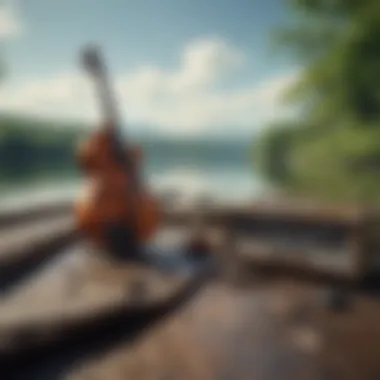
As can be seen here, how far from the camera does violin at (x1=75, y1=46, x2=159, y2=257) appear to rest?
8.37 feet

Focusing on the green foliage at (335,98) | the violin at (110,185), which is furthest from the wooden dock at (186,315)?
the green foliage at (335,98)

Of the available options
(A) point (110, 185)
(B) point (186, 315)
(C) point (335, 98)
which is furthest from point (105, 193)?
(C) point (335, 98)

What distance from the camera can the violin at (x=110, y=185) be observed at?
2.55 m

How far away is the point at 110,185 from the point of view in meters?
2.55

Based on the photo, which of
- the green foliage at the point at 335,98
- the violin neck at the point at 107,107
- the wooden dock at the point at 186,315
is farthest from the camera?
the green foliage at the point at 335,98

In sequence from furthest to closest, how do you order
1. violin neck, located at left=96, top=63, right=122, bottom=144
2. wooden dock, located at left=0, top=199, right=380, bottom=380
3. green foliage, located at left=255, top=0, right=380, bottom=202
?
1. green foliage, located at left=255, top=0, right=380, bottom=202
2. violin neck, located at left=96, top=63, right=122, bottom=144
3. wooden dock, located at left=0, top=199, right=380, bottom=380

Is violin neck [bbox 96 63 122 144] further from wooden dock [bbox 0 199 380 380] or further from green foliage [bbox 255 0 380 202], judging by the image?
green foliage [bbox 255 0 380 202]

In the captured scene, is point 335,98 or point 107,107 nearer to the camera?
point 107,107

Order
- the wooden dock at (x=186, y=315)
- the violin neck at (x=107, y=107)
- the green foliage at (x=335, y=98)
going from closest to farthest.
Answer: the wooden dock at (x=186, y=315), the violin neck at (x=107, y=107), the green foliage at (x=335, y=98)

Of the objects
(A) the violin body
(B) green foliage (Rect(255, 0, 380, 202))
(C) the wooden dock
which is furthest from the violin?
(B) green foliage (Rect(255, 0, 380, 202))

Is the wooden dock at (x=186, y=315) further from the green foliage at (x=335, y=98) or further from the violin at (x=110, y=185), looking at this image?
the green foliage at (x=335, y=98)

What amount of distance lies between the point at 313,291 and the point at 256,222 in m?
1.24

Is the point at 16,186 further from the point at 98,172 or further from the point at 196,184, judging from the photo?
the point at 98,172

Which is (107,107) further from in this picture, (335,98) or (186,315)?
(335,98)
